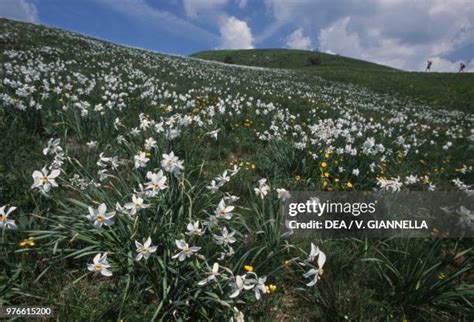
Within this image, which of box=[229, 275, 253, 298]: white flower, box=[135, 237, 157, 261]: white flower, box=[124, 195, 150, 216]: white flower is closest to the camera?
box=[229, 275, 253, 298]: white flower

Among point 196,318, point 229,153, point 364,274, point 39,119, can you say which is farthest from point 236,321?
point 39,119

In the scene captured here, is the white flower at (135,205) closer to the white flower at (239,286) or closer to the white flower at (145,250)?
the white flower at (145,250)

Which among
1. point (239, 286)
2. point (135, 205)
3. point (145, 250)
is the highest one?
point (135, 205)

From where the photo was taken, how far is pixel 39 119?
5656 mm

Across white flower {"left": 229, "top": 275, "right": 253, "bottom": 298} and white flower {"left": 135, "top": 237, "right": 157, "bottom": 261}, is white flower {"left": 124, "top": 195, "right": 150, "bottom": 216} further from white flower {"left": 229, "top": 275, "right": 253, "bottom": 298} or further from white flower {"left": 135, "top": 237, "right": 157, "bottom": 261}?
white flower {"left": 229, "top": 275, "right": 253, "bottom": 298}

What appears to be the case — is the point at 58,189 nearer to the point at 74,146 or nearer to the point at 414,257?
the point at 74,146

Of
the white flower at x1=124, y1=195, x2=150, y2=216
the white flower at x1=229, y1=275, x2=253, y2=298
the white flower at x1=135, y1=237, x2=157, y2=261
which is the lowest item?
the white flower at x1=229, y1=275, x2=253, y2=298

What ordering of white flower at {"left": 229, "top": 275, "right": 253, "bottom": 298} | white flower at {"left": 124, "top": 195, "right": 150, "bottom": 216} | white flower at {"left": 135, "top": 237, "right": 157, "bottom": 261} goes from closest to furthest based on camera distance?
white flower at {"left": 229, "top": 275, "right": 253, "bottom": 298} < white flower at {"left": 135, "top": 237, "right": 157, "bottom": 261} < white flower at {"left": 124, "top": 195, "right": 150, "bottom": 216}

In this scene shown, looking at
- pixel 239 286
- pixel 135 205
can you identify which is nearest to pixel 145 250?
pixel 135 205

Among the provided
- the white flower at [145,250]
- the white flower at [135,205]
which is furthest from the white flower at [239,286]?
the white flower at [135,205]

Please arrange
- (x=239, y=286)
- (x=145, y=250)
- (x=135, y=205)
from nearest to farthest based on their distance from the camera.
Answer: (x=239, y=286), (x=145, y=250), (x=135, y=205)

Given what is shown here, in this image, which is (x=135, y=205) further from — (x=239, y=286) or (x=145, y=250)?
(x=239, y=286)

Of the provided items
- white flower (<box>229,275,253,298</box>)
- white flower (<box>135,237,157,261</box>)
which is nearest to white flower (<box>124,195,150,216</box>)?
white flower (<box>135,237,157,261</box>)

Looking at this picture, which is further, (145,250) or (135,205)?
(135,205)
